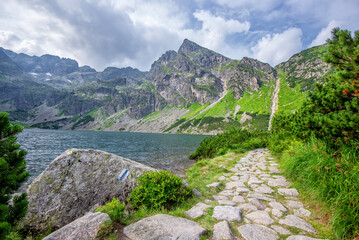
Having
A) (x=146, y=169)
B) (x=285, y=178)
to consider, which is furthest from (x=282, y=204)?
(x=146, y=169)

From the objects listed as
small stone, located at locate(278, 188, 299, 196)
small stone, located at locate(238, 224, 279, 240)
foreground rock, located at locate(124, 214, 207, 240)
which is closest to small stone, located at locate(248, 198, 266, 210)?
small stone, located at locate(238, 224, 279, 240)

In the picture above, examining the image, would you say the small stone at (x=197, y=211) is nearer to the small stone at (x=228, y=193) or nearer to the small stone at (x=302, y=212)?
the small stone at (x=228, y=193)

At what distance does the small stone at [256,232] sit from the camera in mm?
3359

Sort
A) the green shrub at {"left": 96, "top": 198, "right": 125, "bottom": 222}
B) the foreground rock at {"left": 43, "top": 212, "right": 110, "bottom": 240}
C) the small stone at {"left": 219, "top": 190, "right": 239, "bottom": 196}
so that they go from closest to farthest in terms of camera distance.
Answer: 1. the foreground rock at {"left": 43, "top": 212, "right": 110, "bottom": 240}
2. the green shrub at {"left": 96, "top": 198, "right": 125, "bottom": 222}
3. the small stone at {"left": 219, "top": 190, "right": 239, "bottom": 196}

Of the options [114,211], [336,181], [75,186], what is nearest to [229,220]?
[114,211]

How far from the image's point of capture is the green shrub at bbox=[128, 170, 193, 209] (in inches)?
195

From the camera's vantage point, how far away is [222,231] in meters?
3.59

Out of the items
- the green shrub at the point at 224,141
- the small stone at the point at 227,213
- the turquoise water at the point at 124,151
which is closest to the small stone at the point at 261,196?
the small stone at the point at 227,213

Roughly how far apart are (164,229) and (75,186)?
201 inches

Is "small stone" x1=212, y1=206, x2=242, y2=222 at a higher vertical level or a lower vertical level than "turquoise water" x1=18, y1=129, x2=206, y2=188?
higher

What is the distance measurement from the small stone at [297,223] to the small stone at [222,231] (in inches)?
58.4

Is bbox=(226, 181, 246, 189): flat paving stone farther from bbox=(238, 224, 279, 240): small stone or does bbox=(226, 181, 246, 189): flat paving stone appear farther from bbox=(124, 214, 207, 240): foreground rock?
bbox=(124, 214, 207, 240): foreground rock

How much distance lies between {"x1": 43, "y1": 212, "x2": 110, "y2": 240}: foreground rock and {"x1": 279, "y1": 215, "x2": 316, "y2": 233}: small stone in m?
4.43

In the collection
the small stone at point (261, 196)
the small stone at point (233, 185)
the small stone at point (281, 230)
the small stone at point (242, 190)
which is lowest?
the small stone at point (233, 185)
